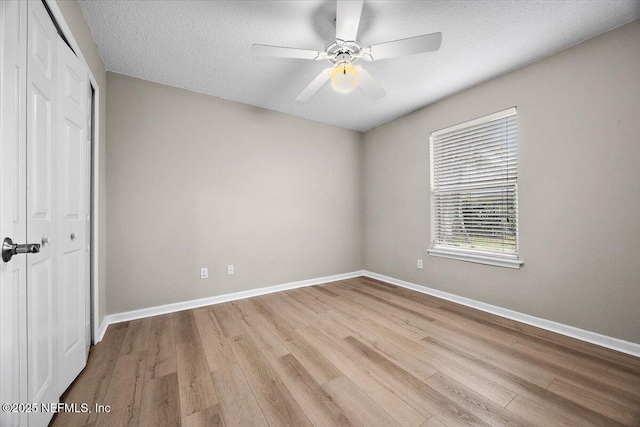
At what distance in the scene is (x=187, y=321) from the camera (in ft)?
8.18

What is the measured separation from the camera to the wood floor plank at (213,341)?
1809 millimetres

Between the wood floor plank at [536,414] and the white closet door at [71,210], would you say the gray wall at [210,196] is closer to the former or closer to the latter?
the white closet door at [71,210]

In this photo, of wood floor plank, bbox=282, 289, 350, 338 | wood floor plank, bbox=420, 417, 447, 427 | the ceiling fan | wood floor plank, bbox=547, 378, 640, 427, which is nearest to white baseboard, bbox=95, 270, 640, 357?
wood floor plank, bbox=282, 289, 350, 338

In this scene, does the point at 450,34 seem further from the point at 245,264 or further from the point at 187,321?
the point at 187,321

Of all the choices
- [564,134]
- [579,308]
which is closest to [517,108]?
[564,134]

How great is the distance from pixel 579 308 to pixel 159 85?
4.64 metres

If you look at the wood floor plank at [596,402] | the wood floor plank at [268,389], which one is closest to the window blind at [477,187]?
the wood floor plank at [596,402]

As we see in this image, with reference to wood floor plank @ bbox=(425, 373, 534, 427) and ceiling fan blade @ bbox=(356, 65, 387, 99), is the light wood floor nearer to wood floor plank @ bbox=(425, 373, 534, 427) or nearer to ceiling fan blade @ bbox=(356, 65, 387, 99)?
wood floor plank @ bbox=(425, 373, 534, 427)

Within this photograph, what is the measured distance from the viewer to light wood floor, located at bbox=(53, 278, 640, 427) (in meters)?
1.32

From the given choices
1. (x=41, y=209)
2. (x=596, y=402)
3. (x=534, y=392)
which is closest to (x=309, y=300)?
(x=534, y=392)

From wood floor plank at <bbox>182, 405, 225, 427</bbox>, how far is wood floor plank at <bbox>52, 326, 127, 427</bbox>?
0.50 m

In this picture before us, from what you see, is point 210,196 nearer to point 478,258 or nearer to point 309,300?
point 309,300

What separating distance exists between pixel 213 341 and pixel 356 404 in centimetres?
133

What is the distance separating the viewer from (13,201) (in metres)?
0.97
